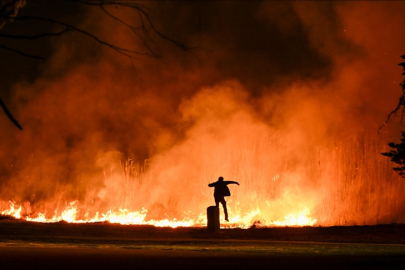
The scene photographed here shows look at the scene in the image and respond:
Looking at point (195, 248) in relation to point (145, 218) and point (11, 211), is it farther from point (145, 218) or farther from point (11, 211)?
point (11, 211)

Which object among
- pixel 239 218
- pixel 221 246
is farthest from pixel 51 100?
pixel 221 246

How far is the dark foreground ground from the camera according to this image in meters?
11.8

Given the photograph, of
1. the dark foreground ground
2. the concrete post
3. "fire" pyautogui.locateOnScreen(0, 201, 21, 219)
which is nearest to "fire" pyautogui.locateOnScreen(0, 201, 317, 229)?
"fire" pyautogui.locateOnScreen(0, 201, 21, 219)

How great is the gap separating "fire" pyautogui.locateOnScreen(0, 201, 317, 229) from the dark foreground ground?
349cm

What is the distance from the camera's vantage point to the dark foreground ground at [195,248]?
11750 mm

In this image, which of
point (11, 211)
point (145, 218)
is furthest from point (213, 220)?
point (11, 211)

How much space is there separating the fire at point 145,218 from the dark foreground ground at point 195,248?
3.49 m

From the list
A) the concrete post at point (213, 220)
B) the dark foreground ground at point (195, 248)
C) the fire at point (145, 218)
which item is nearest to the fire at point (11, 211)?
the fire at point (145, 218)

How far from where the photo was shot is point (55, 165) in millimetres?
42219

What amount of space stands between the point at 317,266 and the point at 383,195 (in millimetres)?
21734

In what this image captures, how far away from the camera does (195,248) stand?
15.7 meters

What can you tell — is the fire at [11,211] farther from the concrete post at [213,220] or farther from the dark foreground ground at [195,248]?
the concrete post at [213,220]

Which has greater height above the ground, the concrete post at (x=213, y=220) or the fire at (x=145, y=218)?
the fire at (x=145, y=218)

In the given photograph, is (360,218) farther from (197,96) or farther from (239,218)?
(197,96)
